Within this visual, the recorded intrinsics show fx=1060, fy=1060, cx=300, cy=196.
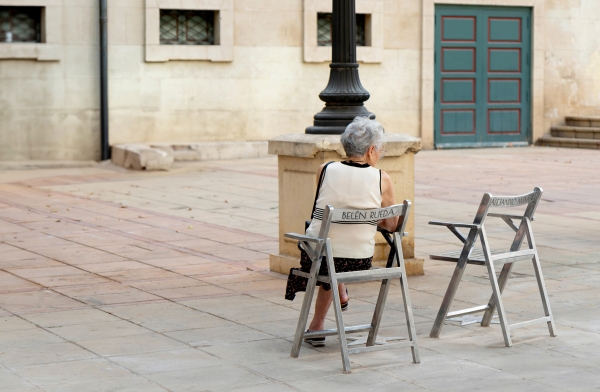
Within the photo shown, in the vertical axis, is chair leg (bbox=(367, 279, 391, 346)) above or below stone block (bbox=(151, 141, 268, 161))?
below

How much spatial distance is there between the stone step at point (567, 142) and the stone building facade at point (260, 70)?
0.19 m

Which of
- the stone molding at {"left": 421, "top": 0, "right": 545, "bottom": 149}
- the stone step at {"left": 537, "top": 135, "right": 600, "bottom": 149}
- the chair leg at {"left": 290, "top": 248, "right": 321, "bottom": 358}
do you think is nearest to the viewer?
the chair leg at {"left": 290, "top": 248, "right": 321, "bottom": 358}

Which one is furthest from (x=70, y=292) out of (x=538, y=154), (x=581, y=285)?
(x=538, y=154)

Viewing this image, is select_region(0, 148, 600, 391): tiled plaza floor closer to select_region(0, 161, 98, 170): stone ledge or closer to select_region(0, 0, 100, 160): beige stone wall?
select_region(0, 161, 98, 170): stone ledge

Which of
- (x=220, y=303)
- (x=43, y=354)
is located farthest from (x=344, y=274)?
(x=220, y=303)

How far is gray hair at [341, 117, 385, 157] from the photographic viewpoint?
18.9 feet

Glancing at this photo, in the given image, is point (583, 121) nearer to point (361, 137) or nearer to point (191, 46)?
point (191, 46)

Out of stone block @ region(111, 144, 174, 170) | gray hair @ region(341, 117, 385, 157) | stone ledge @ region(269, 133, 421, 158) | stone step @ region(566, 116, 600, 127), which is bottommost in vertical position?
stone block @ region(111, 144, 174, 170)

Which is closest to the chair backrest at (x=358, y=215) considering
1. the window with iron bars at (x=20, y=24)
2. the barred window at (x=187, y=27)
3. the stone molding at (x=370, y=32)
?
the window with iron bars at (x=20, y=24)

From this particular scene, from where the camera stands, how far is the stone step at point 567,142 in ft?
70.9

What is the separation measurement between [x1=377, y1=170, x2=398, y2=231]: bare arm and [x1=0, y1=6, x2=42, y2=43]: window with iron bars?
13226mm

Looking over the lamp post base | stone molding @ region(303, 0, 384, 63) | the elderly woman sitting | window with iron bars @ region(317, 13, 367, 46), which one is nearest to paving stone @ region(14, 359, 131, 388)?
the elderly woman sitting

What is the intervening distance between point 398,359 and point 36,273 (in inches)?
150

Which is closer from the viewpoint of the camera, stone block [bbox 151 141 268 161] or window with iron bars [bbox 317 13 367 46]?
stone block [bbox 151 141 268 161]
